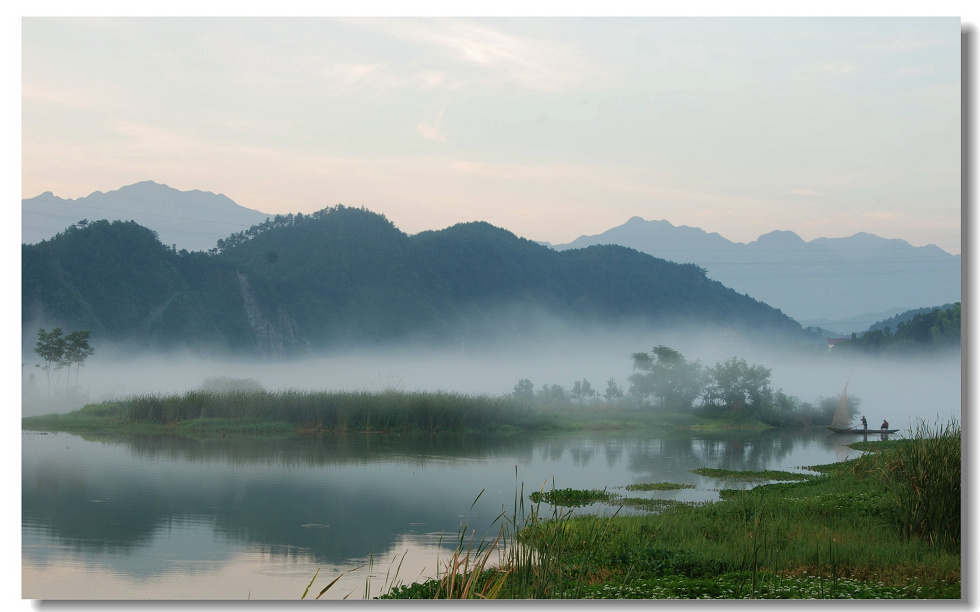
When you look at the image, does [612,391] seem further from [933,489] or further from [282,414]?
[933,489]

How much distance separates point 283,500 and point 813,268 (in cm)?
1269

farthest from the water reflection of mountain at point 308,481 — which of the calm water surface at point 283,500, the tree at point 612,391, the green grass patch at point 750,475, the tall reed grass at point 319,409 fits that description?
the tree at point 612,391

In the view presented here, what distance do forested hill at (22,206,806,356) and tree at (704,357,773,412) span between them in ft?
7.86

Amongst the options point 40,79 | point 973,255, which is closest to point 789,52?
point 973,255

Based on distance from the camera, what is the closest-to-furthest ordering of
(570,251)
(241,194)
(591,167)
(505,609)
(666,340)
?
(505,609) → (591,167) → (241,194) → (666,340) → (570,251)

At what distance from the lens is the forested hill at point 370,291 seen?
28141mm

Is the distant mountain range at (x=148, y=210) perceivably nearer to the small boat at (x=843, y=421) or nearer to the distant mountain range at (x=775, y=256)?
the distant mountain range at (x=775, y=256)

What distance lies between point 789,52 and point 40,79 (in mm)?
8589

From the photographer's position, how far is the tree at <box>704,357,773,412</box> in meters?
29.0

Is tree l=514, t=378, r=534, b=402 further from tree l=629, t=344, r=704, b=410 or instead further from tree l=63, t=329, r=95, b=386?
tree l=63, t=329, r=95, b=386

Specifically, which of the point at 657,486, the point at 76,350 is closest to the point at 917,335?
the point at 657,486

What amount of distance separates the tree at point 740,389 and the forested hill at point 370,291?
239 cm
